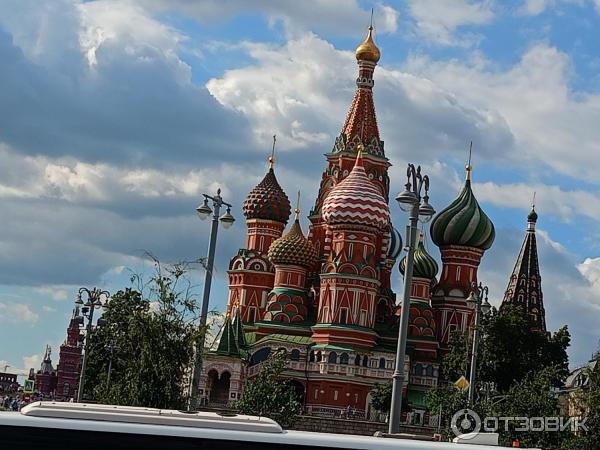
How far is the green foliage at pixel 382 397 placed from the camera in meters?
65.7

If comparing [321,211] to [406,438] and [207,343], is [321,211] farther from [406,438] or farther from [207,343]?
[406,438]

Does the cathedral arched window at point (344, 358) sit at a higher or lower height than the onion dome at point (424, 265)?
lower

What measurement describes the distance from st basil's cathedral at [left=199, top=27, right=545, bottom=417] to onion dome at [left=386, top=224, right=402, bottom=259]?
10 cm

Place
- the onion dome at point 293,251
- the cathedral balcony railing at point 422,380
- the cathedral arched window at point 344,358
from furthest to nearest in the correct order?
the onion dome at point 293,251 → the cathedral balcony railing at point 422,380 → the cathedral arched window at point 344,358

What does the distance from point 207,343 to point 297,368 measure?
147 ft

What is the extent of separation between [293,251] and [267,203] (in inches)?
265

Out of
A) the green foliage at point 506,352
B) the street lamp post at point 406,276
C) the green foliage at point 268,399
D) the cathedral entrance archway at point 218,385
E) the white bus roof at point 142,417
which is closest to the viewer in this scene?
the white bus roof at point 142,417

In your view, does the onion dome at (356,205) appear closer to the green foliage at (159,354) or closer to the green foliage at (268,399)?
the green foliage at (268,399)

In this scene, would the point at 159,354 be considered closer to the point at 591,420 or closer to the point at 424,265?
the point at 591,420

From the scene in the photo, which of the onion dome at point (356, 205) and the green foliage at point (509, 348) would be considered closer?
the green foliage at point (509, 348)

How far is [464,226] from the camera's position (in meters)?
76.6

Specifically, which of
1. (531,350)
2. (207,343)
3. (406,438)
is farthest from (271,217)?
(406,438)

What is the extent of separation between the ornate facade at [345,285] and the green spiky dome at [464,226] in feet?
0.23

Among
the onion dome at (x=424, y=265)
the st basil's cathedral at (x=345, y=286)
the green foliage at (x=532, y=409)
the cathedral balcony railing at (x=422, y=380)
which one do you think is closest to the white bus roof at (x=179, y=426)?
the green foliage at (x=532, y=409)
